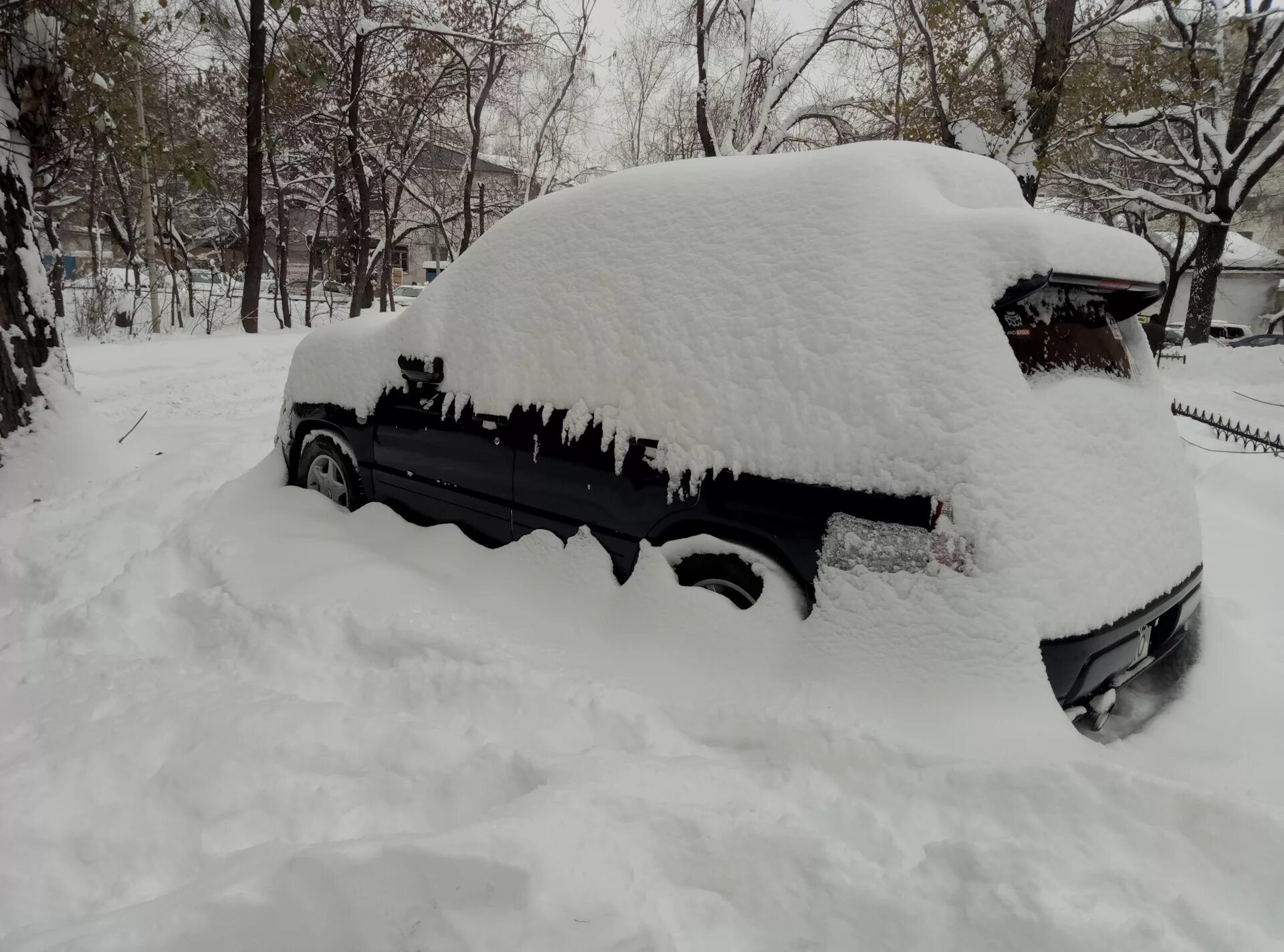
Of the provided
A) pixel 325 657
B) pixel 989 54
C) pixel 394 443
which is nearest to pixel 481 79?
pixel 989 54

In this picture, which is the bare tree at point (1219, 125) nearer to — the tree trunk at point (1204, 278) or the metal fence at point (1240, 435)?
the tree trunk at point (1204, 278)

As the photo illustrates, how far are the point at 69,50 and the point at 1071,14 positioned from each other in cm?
1117

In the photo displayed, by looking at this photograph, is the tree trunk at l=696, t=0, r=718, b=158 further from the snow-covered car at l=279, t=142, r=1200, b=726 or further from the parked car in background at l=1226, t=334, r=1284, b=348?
the parked car in background at l=1226, t=334, r=1284, b=348

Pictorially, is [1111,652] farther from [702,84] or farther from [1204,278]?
[1204,278]

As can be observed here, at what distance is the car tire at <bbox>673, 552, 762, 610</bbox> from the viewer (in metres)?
2.55

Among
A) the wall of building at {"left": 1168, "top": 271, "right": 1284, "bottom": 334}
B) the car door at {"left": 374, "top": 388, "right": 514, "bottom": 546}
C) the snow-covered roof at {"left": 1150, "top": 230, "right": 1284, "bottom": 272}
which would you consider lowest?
the car door at {"left": 374, "top": 388, "right": 514, "bottom": 546}

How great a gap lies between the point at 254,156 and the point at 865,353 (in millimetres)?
14751

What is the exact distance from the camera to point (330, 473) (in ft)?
13.7

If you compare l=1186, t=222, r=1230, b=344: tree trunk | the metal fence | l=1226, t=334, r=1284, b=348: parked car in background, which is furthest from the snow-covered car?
l=1226, t=334, r=1284, b=348: parked car in background

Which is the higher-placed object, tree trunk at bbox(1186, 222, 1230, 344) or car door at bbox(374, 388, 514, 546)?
tree trunk at bbox(1186, 222, 1230, 344)

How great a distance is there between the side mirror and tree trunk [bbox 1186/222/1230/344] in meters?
19.7

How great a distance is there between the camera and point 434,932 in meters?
1.58

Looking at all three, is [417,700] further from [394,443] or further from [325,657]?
[394,443]

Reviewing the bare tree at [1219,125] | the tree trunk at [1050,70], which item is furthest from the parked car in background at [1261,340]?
the tree trunk at [1050,70]
